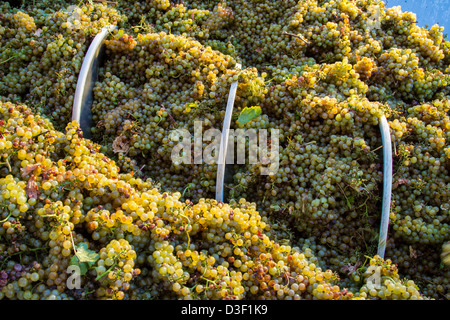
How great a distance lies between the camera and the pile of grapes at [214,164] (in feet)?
6.55

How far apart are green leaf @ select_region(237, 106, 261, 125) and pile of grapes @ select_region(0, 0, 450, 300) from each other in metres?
0.03

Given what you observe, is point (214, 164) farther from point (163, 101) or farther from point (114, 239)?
point (114, 239)

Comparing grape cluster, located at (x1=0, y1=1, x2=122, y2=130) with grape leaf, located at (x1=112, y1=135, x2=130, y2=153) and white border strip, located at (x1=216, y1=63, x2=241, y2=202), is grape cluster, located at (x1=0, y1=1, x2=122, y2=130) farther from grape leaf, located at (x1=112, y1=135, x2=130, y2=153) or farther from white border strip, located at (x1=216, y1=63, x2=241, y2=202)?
white border strip, located at (x1=216, y1=63, x2=241, y2=202)

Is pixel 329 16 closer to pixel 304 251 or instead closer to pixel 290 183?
pixel 290 183

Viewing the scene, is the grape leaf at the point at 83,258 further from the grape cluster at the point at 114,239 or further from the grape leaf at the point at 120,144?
the grape leaf at the point at 120,144

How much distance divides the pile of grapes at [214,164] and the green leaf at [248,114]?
0.03 metres

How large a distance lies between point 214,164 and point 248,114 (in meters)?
0.48

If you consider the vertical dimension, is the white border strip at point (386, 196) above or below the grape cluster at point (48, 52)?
below

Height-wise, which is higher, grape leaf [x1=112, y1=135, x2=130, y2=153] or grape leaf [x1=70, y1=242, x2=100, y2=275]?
grape leaf [x1=112, y1=135, x2=130, y2=153]

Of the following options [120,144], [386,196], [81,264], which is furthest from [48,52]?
[386,196]

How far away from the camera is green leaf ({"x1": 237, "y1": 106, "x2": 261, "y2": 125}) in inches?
108

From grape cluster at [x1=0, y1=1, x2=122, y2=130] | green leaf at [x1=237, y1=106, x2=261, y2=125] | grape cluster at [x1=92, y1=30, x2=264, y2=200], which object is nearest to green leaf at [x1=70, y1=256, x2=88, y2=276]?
grape cluster at [x1=92, y1=30, x2=264, y2=200]

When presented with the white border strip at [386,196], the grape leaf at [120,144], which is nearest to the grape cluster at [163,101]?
the grape leaf at [120,144]

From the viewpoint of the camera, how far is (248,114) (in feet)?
9.14
